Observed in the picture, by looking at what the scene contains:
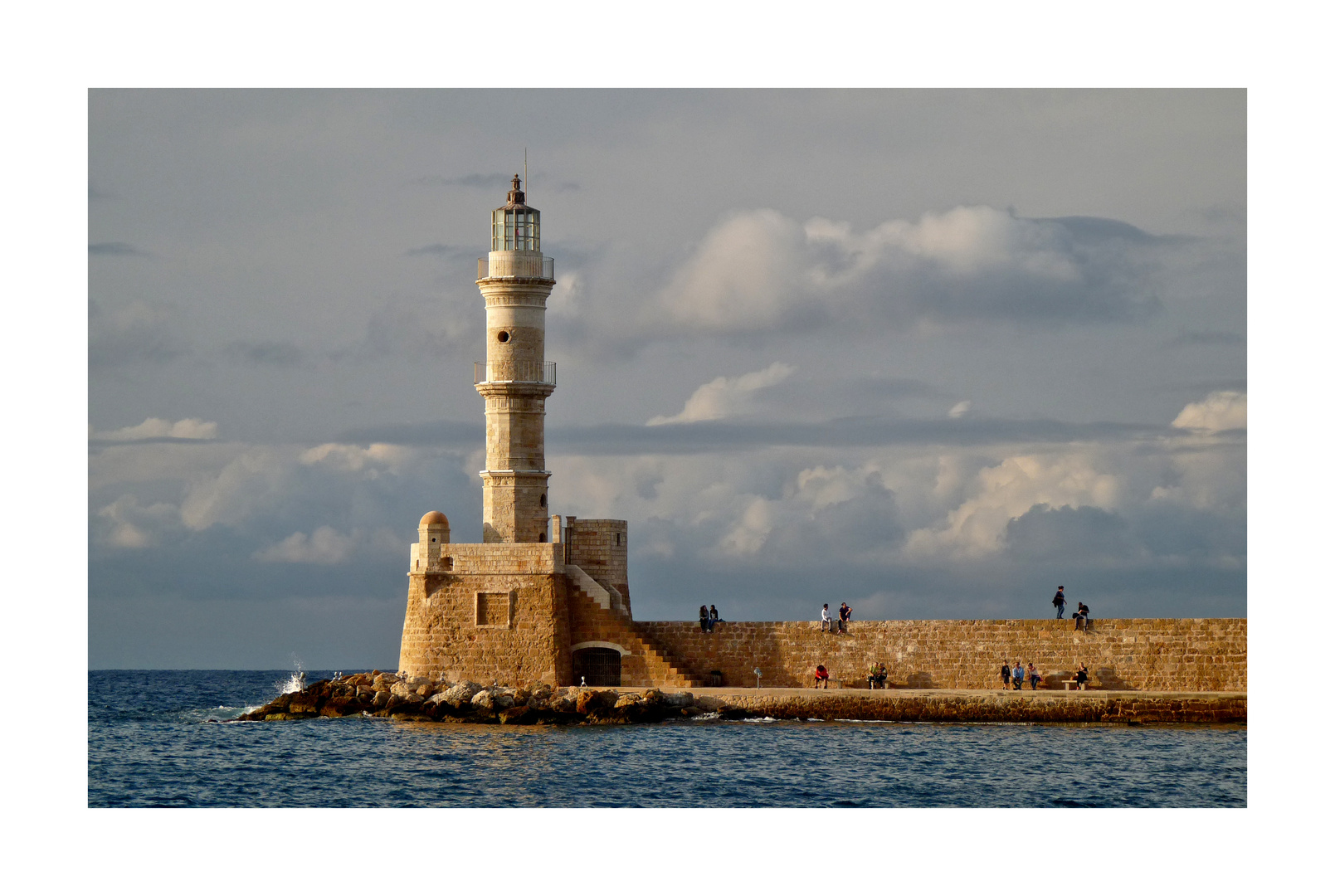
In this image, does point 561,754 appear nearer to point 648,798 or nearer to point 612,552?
point 648,798

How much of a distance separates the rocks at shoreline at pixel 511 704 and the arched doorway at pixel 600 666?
1.53 meters

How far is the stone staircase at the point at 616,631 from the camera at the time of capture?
122 feet

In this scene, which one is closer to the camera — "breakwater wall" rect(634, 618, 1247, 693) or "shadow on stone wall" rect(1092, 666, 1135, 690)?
"breakwater wall" rect(634, 618, 1247, 693)

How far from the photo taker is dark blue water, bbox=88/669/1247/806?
→ 27.3 metres

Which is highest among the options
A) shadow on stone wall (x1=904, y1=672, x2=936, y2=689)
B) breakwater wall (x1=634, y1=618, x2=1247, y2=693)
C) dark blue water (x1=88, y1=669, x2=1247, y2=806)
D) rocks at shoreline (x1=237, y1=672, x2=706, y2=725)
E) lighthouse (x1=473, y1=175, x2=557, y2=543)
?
lighthouse (x1=473, y1=175, x2=557, y2=543)

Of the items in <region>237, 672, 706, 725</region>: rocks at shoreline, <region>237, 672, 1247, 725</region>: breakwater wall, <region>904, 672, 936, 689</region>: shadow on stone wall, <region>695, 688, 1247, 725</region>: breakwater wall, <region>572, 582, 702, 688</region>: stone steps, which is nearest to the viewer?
<region>695, 688, 1247, 725</region>: breakwater wall

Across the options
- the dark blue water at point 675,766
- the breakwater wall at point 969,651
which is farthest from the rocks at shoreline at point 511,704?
the breakwater wall at point 969,651

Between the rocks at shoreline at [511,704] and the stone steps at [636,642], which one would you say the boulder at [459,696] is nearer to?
the rocks at shoreline at [511,704]

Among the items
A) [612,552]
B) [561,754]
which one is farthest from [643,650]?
[561,754]

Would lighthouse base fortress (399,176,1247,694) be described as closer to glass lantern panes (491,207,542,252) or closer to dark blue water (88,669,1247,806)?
glass lantern panes (491,207,542,252)

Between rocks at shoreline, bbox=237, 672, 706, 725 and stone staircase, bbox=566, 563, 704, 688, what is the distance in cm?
104

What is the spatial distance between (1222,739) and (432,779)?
13121 millimetres

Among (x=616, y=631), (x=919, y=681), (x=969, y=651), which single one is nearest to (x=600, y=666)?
(x=616, y=631)

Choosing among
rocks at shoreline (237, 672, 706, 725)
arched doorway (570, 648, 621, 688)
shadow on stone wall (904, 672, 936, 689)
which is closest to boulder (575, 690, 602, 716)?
rocks at shoreline (237, 672, 706, 725)
